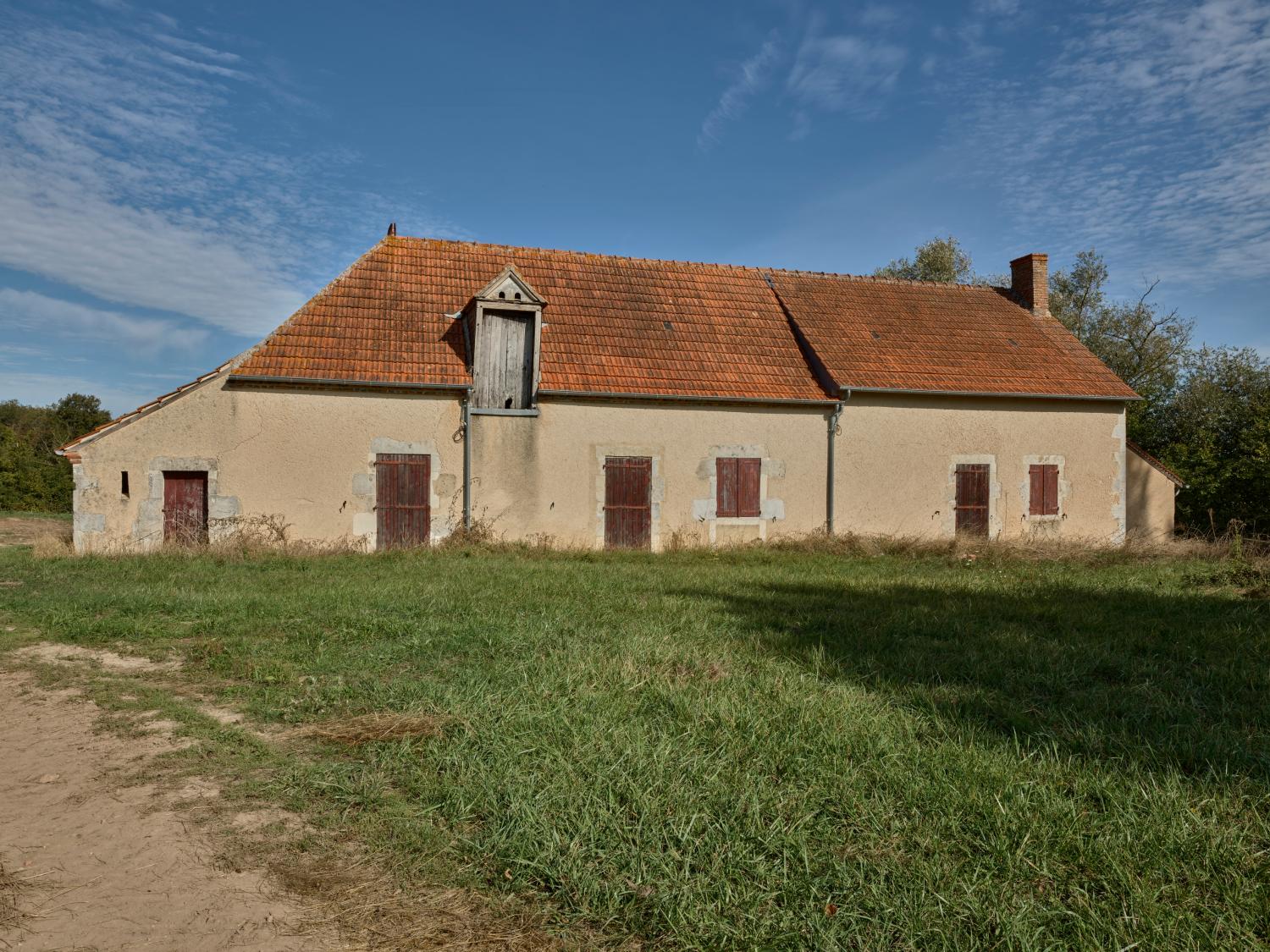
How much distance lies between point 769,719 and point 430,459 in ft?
33.3

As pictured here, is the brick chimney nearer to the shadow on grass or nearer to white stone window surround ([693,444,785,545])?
white stone window surround ([693,444,785,545])

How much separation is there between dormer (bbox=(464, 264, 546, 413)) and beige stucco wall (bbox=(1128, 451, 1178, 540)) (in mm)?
12889

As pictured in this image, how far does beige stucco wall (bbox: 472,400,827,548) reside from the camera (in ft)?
45.4

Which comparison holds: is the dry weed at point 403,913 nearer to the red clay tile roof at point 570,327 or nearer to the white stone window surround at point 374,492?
the white stone window surround at point 374,492

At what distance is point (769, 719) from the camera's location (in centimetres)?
445

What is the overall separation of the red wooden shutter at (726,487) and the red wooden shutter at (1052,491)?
21.6 ft

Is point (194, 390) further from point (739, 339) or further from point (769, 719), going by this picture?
point (769, 719)

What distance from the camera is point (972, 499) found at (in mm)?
15992

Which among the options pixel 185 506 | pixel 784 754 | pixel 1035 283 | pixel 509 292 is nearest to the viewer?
pixel 784 754

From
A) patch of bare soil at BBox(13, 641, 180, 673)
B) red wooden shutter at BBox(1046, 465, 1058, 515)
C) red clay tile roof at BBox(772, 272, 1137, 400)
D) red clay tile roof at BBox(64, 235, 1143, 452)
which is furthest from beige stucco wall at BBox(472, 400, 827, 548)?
patch of bare soil at BBox(13, 641, 180, 673)

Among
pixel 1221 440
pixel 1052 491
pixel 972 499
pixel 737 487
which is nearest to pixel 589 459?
pixel 737 487

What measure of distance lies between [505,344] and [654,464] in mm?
3328

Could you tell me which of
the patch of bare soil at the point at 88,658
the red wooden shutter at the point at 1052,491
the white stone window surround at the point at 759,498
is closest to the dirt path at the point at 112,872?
the patch of bare soil at the point at 88,658

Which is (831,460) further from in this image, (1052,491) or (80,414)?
(80,414)
